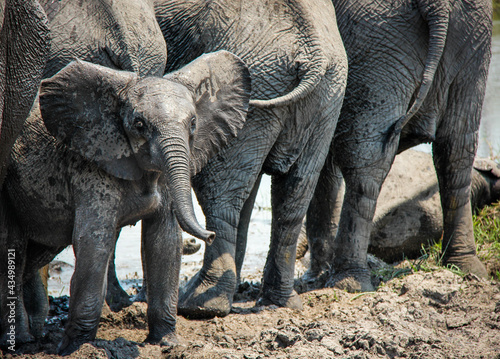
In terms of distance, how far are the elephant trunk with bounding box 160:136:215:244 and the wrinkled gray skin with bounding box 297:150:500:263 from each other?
131 inches

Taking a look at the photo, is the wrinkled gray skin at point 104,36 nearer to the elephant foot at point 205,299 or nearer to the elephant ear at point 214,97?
the elephant ear at point 214,97

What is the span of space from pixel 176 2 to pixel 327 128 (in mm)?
1189

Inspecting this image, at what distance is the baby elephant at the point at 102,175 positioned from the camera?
11.0 feet

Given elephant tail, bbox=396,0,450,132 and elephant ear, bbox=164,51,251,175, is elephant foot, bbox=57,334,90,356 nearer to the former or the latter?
elephant ear, bbox=164,51,251,175

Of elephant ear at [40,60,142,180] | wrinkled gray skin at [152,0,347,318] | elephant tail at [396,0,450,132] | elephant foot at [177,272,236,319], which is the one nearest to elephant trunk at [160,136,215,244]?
elephant ear at [40,60,142,180]

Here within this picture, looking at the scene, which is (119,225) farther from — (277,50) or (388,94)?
(388,94)

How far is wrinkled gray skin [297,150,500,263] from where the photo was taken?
6.29 m

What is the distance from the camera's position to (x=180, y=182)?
3199 mm

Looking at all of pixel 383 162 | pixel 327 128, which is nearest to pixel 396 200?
pixel 383 162

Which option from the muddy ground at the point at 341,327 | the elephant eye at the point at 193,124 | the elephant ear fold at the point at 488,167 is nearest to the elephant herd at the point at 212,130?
the elephant eye at the point at 193,124

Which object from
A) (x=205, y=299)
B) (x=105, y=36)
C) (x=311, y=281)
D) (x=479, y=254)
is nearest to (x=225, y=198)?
(x=205, y=299)

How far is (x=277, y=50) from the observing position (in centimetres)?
439

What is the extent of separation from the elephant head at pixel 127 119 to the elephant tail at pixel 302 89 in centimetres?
74

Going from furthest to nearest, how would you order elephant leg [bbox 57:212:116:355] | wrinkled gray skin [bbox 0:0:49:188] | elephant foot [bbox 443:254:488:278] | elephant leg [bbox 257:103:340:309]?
elephant foot [bbox 443:254:488:278] → elephant leg [bbox 257:103:340:309] → elephant leg [bbox 57:212:116:355] → wrinkled gray skin [bbox 0:0:49:188]
